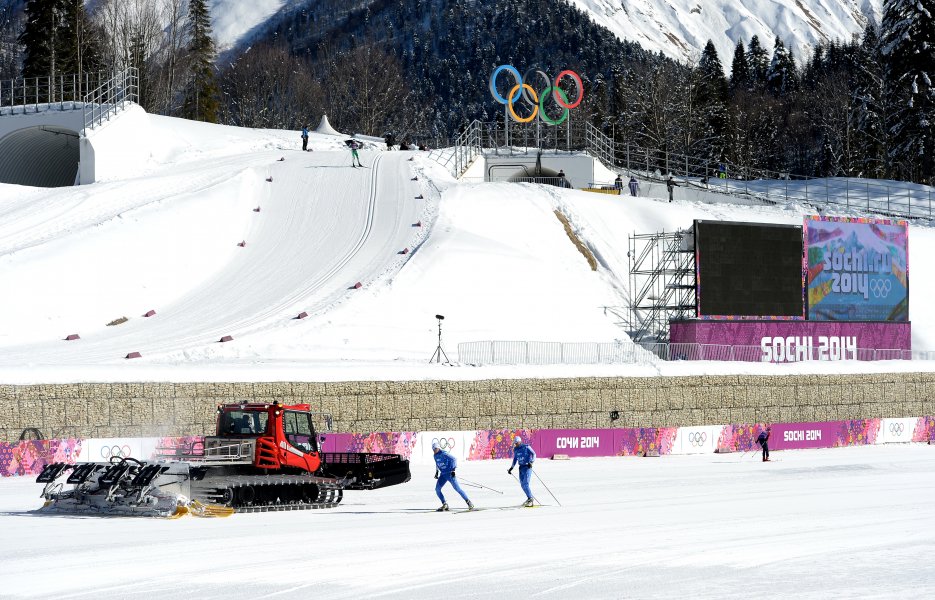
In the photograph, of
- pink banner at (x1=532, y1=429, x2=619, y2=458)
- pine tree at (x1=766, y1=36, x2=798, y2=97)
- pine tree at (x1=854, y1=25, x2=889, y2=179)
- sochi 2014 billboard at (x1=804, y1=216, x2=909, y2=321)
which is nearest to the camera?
pink banner at (x1=532, y1=429, x2=619, y2=458)

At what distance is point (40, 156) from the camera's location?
6481cm

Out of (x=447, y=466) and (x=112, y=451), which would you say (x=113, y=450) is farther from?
(x=447, y=466)

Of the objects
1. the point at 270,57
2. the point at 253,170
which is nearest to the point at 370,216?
the point at 253,170

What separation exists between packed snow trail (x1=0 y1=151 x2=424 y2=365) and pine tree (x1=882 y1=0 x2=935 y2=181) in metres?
36.1

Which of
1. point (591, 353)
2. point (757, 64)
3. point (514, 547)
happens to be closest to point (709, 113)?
point (757, 64)

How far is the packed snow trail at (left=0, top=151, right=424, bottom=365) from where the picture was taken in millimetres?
35844

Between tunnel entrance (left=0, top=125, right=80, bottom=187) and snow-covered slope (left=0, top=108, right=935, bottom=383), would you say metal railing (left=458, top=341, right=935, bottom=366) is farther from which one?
tunnel entrance (left=0, top=125, right=80, bottom=187)

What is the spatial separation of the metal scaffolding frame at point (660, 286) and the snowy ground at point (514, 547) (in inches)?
735

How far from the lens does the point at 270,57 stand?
127 meters

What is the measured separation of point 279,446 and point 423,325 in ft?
61.7

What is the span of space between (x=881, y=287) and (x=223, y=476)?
108 ft

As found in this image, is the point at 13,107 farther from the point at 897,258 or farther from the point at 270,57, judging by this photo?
the point at 270,57

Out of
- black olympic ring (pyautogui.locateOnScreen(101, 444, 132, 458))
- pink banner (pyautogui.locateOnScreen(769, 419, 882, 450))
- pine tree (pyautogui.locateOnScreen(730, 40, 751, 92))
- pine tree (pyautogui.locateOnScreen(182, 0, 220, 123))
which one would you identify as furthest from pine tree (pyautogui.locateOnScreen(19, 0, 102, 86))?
pine tree (pyautogui.locateOnScreen(730, 40, 751, 92))

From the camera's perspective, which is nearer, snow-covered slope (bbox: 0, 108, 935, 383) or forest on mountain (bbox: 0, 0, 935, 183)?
snow-covered slope (bbox: 0, 108, 935, 383)
